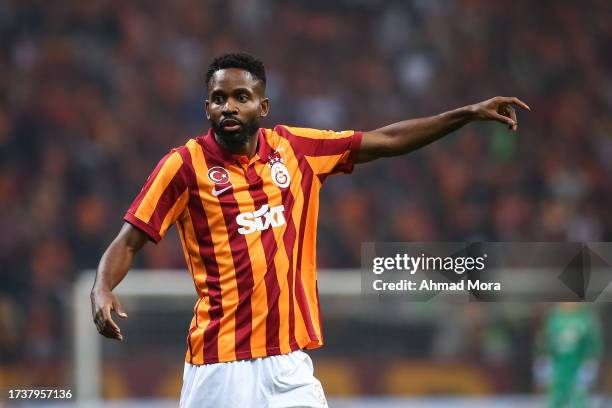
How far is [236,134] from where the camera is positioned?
3850 millimetres

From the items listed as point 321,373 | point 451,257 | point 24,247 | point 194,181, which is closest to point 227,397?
point 194,181

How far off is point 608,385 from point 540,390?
21.1 inches

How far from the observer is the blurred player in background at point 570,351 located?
29.2ft

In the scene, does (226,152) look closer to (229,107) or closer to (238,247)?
(229,107)

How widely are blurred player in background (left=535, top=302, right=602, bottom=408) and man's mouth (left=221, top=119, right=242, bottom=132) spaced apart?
5.64 m

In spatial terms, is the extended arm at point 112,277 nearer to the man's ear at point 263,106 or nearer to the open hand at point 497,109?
the man's ear at point 263,106

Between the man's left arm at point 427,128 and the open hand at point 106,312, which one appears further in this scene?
the man's left arm at point 427,128

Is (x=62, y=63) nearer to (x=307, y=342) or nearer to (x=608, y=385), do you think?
(x=608, y=385)

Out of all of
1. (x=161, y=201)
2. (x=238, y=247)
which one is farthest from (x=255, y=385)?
(x=161, y=201)

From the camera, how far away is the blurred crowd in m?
10.5

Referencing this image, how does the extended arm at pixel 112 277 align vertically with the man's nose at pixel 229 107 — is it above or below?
below
